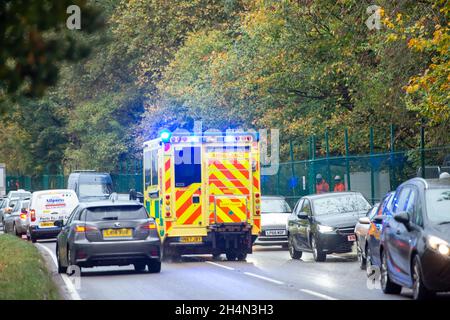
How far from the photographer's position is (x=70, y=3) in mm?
9109

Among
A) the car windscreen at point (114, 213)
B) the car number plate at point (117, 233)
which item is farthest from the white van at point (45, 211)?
the car number plate at point (117, 233)

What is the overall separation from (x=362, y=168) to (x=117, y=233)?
45.1 ft

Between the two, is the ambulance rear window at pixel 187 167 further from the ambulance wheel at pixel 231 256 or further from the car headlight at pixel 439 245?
the car headlight at pixel 439 245

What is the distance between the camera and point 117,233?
71.8ft

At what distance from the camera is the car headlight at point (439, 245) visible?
14094 mm

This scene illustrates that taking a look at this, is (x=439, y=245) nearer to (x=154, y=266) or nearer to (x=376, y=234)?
(x=376, y=234)

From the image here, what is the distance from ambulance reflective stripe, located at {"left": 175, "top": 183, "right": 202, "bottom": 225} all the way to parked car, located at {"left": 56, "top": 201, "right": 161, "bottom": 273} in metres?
A: 3.52

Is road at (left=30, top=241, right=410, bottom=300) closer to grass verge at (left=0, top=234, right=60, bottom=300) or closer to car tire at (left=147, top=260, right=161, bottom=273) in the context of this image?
car tire at (left=147, top=260, right=161, bottom=273)

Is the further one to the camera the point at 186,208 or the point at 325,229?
the point at 186,208

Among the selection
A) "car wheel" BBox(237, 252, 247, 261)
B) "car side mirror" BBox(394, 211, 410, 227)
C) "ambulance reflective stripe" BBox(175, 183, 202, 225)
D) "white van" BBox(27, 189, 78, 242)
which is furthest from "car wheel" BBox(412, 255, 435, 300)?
"white van" BBox(27, 189, 78, 242)

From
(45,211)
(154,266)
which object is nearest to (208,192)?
(154,266)

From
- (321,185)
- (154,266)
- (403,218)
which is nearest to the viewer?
(403,218)

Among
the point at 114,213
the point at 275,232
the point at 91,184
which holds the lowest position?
the point at 275,232

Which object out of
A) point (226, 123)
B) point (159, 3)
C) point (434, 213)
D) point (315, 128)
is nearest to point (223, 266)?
point (434, 213)
